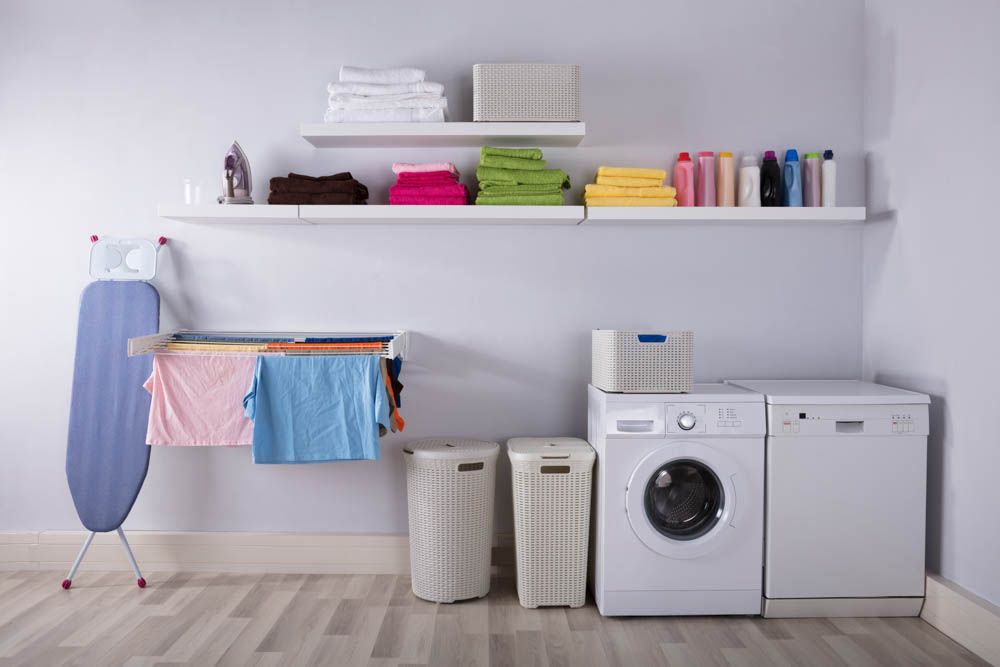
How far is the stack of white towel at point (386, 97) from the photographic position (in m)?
2.93

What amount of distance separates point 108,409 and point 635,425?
6.87 feet

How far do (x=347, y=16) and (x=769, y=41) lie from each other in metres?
1.75

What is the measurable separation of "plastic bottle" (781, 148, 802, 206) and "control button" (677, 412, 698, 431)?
3.32ft

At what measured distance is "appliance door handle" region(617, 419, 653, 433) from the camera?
2719mm

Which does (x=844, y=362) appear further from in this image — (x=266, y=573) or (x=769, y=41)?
(x=266, y=573)

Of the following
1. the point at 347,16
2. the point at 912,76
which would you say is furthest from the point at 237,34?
the point at 912,76

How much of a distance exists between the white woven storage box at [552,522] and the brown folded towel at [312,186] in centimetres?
119

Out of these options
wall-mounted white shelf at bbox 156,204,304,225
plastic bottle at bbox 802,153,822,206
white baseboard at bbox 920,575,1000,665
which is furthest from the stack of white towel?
white baseboard at bbox 920,575,1000,665

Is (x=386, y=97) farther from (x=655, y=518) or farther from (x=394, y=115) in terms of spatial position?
(x=655, y=518)

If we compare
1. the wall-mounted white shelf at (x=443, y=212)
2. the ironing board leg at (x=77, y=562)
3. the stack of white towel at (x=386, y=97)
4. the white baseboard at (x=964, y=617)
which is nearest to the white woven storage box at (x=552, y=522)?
the wall-mounted white shelf at (x=443, y=212)

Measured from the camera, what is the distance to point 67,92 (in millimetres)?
3201

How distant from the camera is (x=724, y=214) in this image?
299cm

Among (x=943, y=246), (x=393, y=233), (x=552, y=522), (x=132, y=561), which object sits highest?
(x=393, y=233)

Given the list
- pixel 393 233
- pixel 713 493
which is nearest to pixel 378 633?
pixel 713 493
